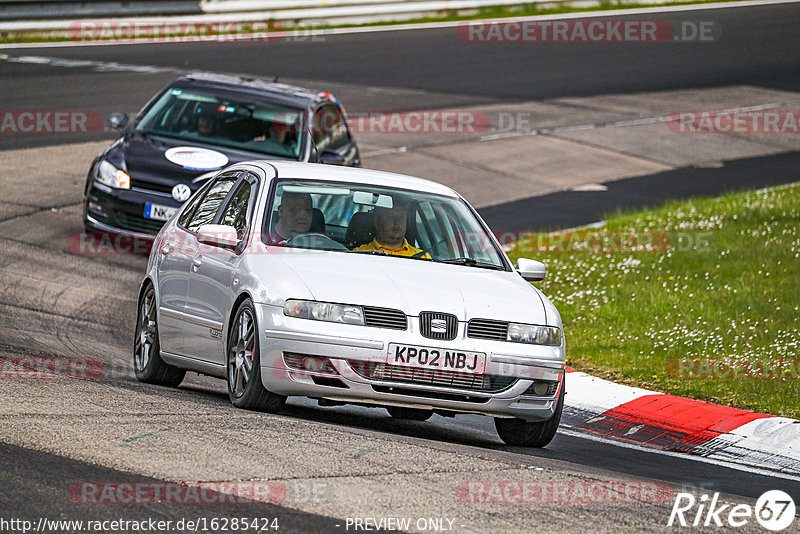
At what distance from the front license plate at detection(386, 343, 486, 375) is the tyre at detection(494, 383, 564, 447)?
0.77 m

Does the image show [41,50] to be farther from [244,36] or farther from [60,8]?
[244,36]

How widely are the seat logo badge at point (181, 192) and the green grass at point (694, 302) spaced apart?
3673 mm

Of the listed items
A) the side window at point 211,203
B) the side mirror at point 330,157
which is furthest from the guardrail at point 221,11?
the side window at point 211,203

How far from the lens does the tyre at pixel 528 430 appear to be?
844cm

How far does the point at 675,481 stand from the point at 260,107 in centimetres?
859

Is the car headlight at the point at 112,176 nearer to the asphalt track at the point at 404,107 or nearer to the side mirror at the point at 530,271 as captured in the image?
the asphalt track at the point at 404,107

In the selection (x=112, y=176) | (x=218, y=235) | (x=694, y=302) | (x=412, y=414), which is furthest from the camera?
(x=112, y=176)

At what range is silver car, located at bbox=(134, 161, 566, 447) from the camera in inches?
305

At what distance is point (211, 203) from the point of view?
9664mm

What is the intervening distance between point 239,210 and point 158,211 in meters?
5.04

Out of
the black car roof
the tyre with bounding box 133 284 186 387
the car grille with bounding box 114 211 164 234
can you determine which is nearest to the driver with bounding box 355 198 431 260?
the tyre with bounding box 133 284 186 387

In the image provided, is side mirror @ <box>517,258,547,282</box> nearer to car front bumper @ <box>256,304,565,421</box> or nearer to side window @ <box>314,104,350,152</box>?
car front bumper @ <box>256,304,565,421</box>

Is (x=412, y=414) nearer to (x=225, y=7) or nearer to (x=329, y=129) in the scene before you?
(x=329, y=129)

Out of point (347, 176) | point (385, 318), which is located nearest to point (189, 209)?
point (347, 176)
